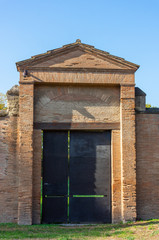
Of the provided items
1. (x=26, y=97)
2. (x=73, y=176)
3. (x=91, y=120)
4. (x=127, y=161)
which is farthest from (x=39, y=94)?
(x=127, y=161)

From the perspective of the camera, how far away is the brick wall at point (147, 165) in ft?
34.8

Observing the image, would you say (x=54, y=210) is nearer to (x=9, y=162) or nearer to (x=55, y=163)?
(x=55, y=163)

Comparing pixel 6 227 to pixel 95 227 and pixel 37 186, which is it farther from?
pixel 95 227

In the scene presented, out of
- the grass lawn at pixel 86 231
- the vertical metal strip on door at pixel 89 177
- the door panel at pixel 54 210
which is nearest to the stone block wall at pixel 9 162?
the grass lawn at pixel 86 231

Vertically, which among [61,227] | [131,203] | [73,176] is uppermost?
[73,176]

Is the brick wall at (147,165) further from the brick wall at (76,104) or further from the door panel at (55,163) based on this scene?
the door panel at (55,163)

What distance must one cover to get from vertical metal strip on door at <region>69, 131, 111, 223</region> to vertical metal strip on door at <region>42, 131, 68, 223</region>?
0.22 meters

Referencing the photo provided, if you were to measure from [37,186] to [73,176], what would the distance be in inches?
47.1

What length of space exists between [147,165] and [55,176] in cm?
300

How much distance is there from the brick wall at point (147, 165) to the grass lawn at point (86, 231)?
0.48 m

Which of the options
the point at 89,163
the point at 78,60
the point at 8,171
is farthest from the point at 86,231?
the point at 78,60

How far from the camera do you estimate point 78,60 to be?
10820 millimetres

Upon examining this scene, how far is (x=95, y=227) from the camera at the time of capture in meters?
9.75

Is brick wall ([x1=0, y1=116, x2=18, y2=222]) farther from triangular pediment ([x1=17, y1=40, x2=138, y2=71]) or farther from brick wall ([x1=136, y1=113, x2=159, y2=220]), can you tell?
brick wall ([x1=136, y1=113, x2=159, y2=220])
